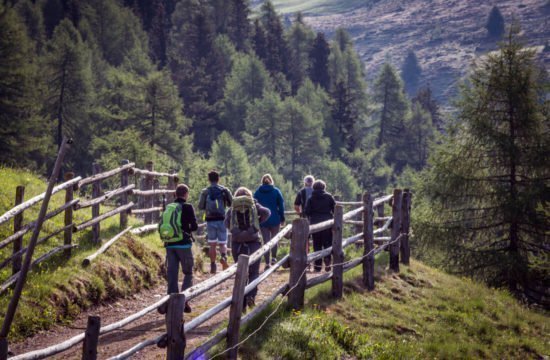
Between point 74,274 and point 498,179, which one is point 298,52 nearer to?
point 498,179

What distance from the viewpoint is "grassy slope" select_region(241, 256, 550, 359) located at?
27.2 feet

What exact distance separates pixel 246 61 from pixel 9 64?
3915cm

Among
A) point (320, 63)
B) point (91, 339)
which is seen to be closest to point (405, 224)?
point (91, 339)

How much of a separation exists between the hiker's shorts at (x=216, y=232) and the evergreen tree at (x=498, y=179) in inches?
386

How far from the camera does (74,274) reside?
34.6 ft

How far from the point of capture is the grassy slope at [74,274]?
30.2 feet

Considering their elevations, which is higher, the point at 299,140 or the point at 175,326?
the point at 175,326

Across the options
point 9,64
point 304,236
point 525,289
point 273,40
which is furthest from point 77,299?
point 273,40

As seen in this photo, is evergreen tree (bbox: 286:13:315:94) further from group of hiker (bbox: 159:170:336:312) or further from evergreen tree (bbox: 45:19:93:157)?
group of hiker (bbox: 159:170:336:312)

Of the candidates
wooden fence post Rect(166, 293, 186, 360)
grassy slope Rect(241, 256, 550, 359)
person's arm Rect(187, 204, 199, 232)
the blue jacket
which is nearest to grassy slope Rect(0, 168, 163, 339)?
person's arm Rect(187, 204, 199, 232)

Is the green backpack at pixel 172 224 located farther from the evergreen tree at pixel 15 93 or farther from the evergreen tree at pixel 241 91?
the evergreen tree at pixel 241 91

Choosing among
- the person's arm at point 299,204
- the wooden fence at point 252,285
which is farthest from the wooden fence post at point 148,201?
the person's arm at point 299,204

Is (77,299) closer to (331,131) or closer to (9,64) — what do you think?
(9,64)

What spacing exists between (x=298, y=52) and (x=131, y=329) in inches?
3385
